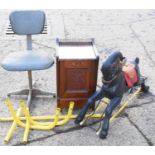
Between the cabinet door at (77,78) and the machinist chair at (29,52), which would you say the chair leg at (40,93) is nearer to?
the machinist chair at (29,52)

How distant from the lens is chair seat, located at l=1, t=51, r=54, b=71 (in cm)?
400

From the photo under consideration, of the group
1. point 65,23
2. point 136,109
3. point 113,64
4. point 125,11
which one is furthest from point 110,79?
point 125,11

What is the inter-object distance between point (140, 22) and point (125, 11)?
31.2 inches

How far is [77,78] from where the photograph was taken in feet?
12.9

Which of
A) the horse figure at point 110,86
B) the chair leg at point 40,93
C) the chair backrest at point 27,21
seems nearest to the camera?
the horse figure at point 110,86

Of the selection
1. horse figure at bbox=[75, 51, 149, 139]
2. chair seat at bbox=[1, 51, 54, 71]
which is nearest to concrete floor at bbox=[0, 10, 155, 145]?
horse figure at bbox=[75, 51, 149, 139]

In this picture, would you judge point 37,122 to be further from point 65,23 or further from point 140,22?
point 140,22

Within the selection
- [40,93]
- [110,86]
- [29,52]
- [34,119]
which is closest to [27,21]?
[29,52]

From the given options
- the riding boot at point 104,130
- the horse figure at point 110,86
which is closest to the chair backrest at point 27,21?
the horse figure at point 110,86

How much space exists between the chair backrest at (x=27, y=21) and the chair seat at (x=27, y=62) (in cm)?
30

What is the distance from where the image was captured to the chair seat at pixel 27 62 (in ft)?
13.1

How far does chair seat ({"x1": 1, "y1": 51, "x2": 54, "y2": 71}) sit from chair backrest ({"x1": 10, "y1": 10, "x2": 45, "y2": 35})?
298mm

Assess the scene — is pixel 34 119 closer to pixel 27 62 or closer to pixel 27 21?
pixel 27 62

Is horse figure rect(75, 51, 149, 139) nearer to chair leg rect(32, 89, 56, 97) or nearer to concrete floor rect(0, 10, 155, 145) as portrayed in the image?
concrete floor rect(0, 10, 155, 145)
